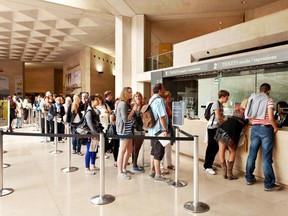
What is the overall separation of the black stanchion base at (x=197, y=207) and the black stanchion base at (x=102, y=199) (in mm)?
988

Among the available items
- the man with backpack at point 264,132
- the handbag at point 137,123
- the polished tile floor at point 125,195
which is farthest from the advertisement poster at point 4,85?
the man with backpack at point 264,132

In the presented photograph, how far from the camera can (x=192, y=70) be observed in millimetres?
7402

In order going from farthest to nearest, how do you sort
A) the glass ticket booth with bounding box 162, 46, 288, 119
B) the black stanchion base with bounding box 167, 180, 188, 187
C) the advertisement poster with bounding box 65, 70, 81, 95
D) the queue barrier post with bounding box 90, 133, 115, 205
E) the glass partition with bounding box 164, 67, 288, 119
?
the advertisement poster with bounding box 65, 70, 81, 95 < the glass partition with bounding box 164, 67, 288, 119 < the glass ticket booth with bounding box 162, 46, 288, 119 < the black stanchion base with bounding box 167, 180, 188, 187 < the queue barrier post with bounding box 90, 133, 115, 205

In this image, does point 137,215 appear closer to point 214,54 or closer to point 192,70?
point 192,70

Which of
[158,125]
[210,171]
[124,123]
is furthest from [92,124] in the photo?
[210,171]

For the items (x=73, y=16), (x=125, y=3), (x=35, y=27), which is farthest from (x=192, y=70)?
(x=35, y=27)

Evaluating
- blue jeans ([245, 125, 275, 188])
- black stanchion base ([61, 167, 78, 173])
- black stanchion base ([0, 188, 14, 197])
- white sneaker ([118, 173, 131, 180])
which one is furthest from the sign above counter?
black stanchion base ([0, 188, 14, 197])

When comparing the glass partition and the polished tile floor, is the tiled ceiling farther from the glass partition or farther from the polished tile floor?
the polished tile floor

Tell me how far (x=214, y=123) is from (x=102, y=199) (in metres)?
2.37

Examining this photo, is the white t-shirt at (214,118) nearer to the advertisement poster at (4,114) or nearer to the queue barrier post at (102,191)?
the queue barrier post at (102,191)

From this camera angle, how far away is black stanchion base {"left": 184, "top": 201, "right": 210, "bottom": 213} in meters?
2.82

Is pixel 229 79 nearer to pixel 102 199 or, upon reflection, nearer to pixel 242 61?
pixel 242 61

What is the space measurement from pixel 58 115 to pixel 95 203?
14.9 ft

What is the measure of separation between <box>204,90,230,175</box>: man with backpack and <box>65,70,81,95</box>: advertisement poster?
50.9ft
